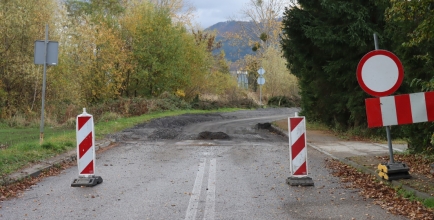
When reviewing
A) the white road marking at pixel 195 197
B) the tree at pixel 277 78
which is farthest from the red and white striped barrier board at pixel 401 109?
the tree at pixel 277 78

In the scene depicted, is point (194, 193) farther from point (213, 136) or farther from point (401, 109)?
point (213, 136)

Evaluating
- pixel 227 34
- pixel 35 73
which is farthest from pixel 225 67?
pixel 35 73

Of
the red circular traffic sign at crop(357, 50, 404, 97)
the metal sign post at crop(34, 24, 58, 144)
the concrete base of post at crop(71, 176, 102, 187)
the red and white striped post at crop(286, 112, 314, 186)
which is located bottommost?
the concrete base of post at crop(71, 176, 102, 187)

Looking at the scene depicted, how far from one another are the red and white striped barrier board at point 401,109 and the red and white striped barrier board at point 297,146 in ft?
4.30

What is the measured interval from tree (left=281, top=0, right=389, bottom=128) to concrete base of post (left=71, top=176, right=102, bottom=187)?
10.1 meters

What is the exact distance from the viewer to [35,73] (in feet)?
93.0

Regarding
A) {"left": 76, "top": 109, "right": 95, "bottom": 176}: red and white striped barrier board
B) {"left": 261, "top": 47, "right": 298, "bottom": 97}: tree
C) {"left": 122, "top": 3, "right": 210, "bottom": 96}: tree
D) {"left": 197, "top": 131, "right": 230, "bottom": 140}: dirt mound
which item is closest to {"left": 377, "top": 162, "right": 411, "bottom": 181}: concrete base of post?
{"left": 76, "top": 109, "right": 95, "bottom": 176}: red and white striped barrier board

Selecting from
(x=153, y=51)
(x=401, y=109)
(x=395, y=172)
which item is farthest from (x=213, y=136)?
(x=153, y=51)

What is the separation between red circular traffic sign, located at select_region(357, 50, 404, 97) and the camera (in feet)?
27.6

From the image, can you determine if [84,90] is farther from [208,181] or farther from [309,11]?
[208,181]

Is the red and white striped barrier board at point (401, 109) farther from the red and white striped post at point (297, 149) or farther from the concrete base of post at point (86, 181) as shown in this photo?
the concrete base of post at point (86, 181)

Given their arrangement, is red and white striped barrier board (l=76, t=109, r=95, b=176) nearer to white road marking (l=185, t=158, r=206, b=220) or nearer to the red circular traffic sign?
white road marking (l=185, t=158, r=206, b=220)

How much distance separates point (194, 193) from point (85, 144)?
2602mm

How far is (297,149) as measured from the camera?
9.12m
